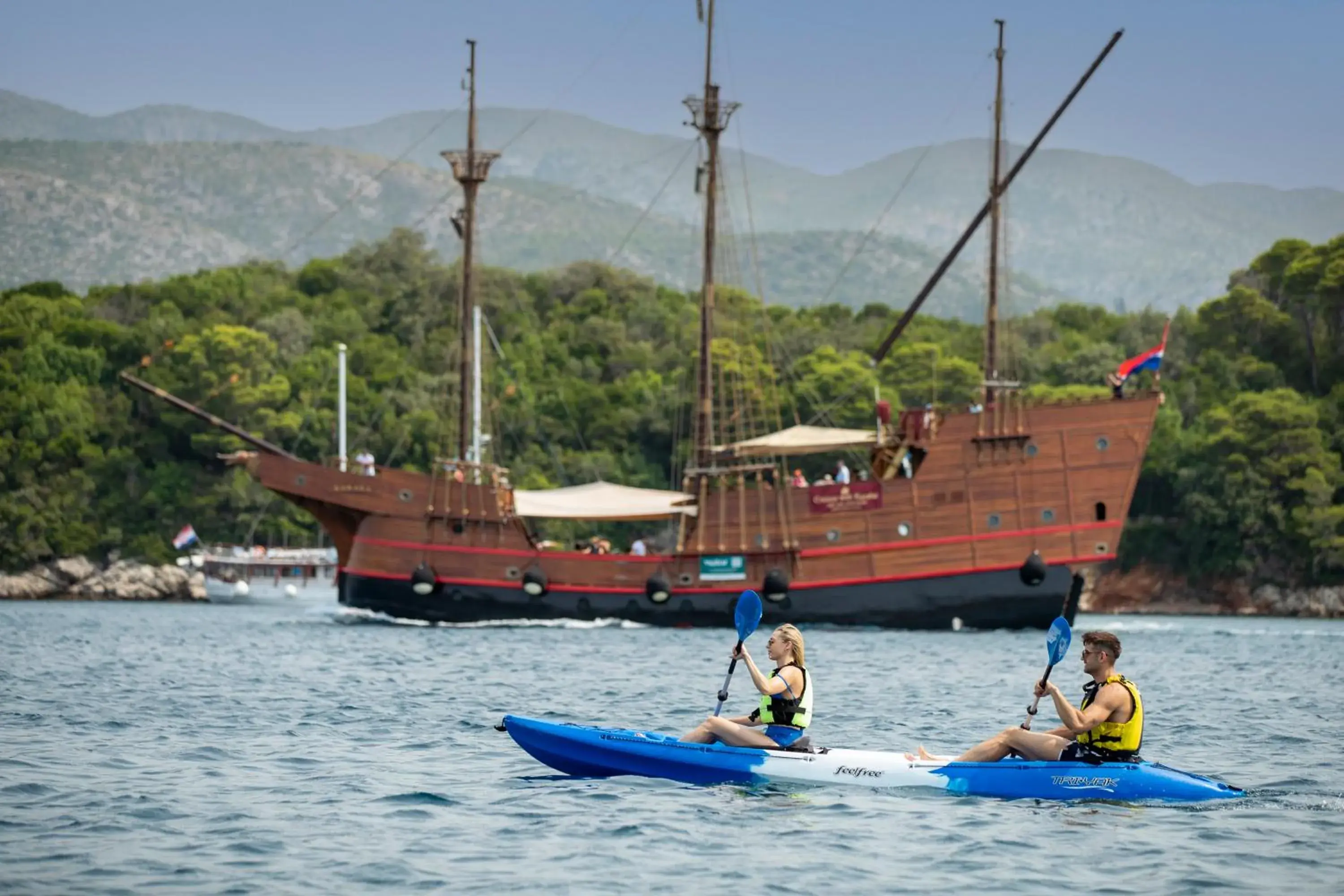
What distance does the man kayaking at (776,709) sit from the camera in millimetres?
18109

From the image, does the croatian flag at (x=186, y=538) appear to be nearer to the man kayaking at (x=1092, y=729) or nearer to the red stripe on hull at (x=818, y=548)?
the red stripe on hull at (x=818, y=548)

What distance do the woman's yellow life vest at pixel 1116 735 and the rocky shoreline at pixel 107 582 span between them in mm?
69316

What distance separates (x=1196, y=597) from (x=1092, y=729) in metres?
65.0

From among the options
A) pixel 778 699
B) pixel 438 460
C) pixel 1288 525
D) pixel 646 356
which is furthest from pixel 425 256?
pixel 778 699

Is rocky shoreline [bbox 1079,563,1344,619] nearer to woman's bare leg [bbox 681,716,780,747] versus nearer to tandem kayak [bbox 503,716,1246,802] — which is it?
tandem kayak [bbox 503,716,1246,802]

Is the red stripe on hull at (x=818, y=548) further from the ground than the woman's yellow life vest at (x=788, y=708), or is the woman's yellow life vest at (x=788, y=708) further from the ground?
the red stripe on hull at (x=818, y=548)

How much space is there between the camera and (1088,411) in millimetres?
48125

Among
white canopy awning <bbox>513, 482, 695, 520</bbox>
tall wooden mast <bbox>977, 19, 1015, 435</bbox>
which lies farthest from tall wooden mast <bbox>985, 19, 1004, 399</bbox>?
white canopy awning <bbox>513, 482, 695, 520</bbox>

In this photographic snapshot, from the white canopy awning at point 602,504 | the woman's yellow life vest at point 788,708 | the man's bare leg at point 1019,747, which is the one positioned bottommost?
the man's bare leg at point 1019,747

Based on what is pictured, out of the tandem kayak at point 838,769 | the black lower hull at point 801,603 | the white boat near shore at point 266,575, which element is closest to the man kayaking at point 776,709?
the tandem kayak at point 838,769

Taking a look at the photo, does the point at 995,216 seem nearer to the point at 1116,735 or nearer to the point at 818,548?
the point at 818,548

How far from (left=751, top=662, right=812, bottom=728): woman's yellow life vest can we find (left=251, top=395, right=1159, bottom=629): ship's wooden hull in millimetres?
29667

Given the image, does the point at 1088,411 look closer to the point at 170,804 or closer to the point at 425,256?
the point at 170,804

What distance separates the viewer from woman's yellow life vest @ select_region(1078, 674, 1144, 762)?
17.9m
